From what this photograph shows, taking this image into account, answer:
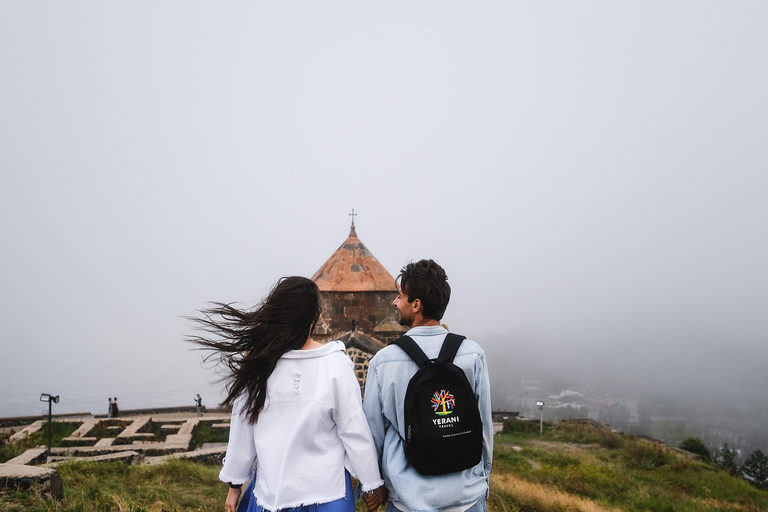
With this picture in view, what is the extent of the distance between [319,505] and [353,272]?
12.1 m

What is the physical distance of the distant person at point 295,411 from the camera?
2529 millimetres

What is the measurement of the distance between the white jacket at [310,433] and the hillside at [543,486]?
3.20 meters

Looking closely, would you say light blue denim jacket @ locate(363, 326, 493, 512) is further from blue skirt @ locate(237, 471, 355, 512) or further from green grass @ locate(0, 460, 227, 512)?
green grass @ locate(0, 460, 227, 512)

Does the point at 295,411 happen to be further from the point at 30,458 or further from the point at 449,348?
the point at 30,458

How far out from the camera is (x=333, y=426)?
2627mm

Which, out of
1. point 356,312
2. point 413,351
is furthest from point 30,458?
point 413,351

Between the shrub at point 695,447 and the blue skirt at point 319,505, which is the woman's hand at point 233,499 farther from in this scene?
the shrub at point 695,447

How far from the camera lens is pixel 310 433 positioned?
2.53 m

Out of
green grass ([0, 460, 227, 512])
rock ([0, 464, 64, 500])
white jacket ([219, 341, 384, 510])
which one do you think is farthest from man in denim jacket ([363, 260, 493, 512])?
rock ([0, 464, 64, 500])

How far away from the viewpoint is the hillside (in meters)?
5.59

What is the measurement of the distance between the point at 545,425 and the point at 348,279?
12.6m

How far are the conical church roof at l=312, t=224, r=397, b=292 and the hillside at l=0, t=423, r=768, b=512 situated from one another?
5.50 metres

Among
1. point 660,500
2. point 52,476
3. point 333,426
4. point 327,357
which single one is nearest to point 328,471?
point 333,426

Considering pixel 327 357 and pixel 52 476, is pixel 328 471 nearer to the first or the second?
pixel 327 357
